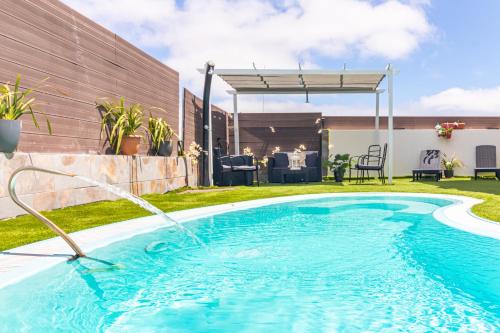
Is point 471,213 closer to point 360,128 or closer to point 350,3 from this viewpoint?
point 350,3

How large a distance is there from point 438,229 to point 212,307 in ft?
10.7

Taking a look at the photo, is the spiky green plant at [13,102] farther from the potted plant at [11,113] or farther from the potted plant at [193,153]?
the potted plant at [193,153]

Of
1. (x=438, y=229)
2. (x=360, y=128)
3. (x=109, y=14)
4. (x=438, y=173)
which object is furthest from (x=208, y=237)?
(x=360, y=128)

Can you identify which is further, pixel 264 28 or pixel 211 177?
pixel 211 177

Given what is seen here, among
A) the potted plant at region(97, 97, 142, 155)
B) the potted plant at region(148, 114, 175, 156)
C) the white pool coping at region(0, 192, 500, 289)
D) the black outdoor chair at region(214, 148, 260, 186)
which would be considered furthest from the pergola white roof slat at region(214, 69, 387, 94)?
the white pool coping at region(0, 192, 500, 289)

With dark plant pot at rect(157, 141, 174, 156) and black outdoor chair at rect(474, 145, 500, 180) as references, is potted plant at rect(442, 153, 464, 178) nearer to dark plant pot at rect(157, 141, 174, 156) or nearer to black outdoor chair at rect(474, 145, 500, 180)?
black outdoor chair at rect(474, 145, 500, 180)

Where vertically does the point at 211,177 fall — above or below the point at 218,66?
below

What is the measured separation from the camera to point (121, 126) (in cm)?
727

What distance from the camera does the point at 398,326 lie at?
2.21 m

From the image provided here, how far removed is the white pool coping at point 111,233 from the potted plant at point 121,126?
2.17 metres

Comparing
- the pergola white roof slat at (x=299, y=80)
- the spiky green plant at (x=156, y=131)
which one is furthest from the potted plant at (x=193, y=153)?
the pergola white roof slat at (x=299, y=80)

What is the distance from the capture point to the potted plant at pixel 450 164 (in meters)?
14.0

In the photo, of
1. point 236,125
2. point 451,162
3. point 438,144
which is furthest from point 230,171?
point 451,162

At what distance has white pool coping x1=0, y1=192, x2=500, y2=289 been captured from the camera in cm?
291
